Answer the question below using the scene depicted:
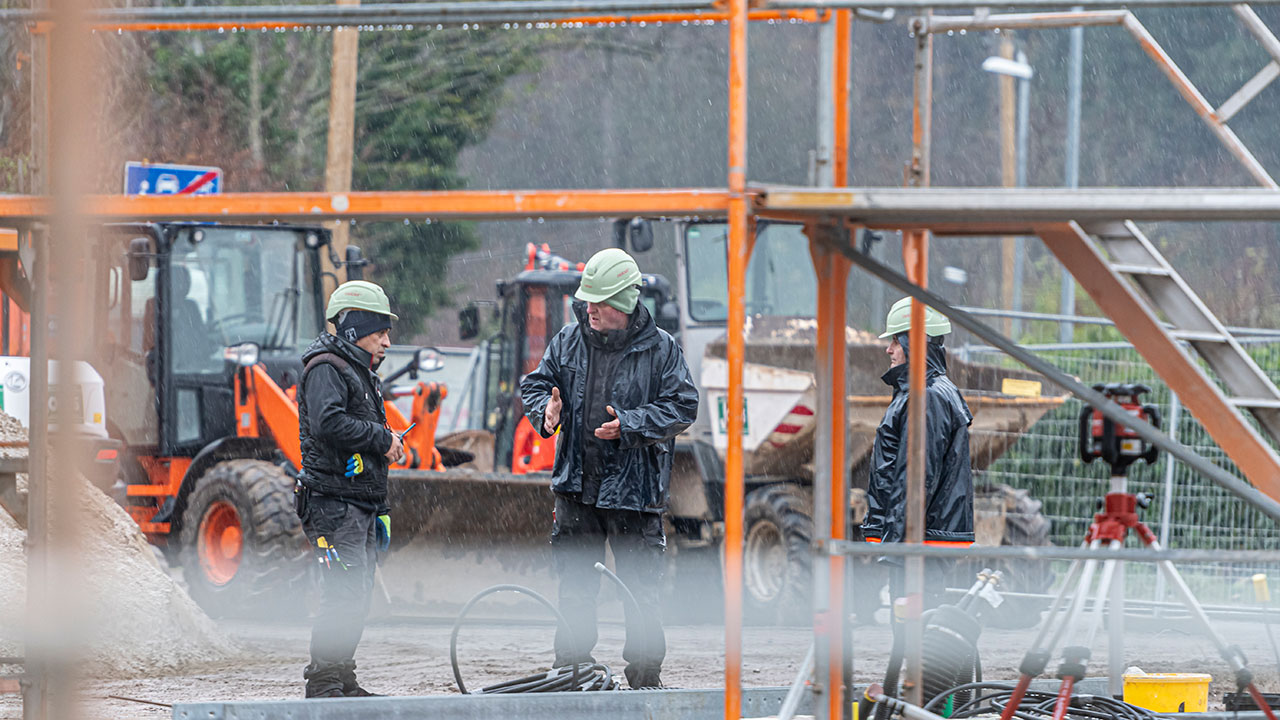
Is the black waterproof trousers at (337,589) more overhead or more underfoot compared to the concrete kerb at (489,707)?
more overhead

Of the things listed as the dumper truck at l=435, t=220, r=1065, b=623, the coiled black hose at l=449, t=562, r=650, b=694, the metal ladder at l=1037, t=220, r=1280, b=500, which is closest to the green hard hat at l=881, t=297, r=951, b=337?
the coiled black hose at l=449, t=562, r=650, b=694

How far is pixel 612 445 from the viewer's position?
6.14 metres

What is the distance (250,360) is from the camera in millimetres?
11477

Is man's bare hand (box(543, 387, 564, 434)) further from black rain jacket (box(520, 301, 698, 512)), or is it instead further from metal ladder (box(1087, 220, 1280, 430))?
metal ladder (box(1087, 220, 1280, 430))

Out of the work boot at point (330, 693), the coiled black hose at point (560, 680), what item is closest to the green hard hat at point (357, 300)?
the coiled black hose at point (560, 680)

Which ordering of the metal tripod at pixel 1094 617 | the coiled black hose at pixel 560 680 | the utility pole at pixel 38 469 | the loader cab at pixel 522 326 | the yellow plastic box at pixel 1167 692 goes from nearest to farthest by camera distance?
1. the metal tripod at pixel 1094 617
2. the utility pole at pixel 38 469
3. the coiled black hose at pixel 560 680
4. the yellow plastic box at pixel 1167 692
5. the loader cab at pixel 522 326

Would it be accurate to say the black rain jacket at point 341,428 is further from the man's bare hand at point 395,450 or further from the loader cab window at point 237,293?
the loader cab window at point 237,293

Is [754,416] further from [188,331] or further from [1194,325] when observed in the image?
[1194,325]

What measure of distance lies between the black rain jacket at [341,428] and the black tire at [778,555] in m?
5.00

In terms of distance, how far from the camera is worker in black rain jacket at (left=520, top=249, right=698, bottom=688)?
6121 millimetres

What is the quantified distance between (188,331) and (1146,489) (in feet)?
24.8

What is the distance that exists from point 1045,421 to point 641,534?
7.36 metres

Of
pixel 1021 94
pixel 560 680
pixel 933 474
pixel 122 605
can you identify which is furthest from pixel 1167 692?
pixel 1021 94

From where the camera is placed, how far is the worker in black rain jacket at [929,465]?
6.14m
